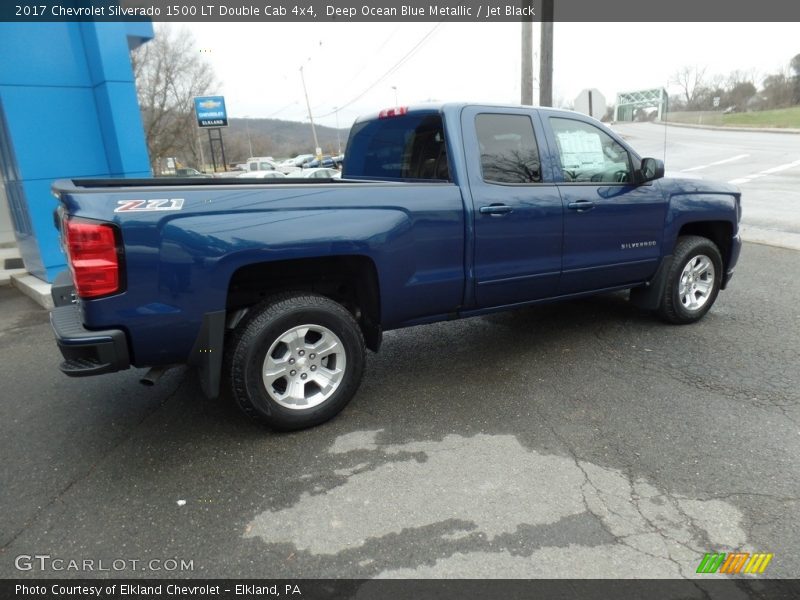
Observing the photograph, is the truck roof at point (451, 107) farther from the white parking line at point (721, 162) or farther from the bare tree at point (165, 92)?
the bare tree at point (165, 92)

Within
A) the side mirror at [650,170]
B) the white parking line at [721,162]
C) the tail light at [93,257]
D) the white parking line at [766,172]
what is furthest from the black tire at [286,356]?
the white parking line at [721,162]

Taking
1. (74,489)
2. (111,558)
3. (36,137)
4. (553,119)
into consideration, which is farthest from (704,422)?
(36,137)

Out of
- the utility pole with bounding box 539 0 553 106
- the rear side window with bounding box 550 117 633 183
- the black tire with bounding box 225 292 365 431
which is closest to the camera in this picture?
the black tire with bounding box 225 292 365 431

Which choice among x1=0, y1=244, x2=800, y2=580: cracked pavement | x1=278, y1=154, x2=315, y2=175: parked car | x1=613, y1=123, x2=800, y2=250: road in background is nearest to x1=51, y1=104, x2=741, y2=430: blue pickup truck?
x1=0, y1=244, x2=800, y2=580: cracked pavement

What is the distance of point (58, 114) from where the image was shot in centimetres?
728

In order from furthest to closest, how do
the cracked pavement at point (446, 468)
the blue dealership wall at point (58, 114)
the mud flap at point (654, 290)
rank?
the blue dealership wall at point (58, 114) → the mud flap at point (654, 290) → the cracked pavement at point (446, 468)

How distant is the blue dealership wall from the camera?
6.95 m

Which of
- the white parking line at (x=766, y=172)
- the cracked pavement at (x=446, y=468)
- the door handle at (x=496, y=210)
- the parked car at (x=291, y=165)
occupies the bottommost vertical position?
the white parking line at (x=766, y=172)

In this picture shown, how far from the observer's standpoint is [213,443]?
3277mm

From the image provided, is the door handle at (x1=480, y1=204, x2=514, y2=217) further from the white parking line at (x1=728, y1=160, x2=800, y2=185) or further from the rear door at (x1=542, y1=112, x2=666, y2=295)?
the white parking line at (x1=728, y1=160, x2=800, y2=185)

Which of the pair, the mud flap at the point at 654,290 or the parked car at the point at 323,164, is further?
the parked car at the point at 323,164

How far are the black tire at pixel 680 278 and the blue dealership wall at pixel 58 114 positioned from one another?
23.0 feet

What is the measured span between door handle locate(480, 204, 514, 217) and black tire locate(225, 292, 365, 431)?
116 centimetres

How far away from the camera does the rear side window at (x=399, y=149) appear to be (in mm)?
3934
